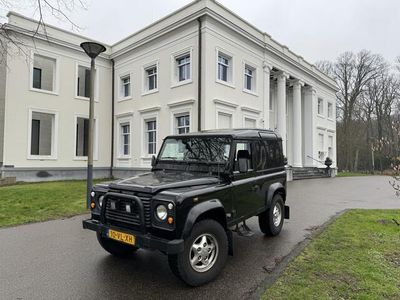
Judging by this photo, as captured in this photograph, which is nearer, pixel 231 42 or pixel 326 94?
pixel 231 42

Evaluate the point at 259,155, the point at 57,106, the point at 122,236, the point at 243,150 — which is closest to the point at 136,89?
the point at 57,106

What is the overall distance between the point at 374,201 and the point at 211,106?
836 cm

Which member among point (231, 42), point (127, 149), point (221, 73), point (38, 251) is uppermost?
point (231, 42)

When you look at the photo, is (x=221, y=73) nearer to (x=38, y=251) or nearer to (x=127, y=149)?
(x=127, y=149)

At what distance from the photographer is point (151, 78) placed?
18.7m

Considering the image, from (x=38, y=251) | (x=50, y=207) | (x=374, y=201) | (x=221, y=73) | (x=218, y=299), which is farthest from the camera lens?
(x=221, y=73)

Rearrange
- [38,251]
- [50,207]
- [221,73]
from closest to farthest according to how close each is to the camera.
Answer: [38,251], [50,207], [221,73]

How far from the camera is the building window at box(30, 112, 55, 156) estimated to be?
19344 mm

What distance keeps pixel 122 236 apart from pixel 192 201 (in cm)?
104

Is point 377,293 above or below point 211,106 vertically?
below

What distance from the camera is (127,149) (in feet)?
65.3

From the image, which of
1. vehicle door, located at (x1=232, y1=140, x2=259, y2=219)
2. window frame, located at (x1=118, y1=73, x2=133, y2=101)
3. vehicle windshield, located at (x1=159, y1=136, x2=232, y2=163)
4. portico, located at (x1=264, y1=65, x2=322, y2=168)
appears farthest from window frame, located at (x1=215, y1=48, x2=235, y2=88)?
vehicle door, located at (x1=232, y1=140, x2=259, y2=219)

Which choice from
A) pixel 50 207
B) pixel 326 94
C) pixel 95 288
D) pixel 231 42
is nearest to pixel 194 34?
pixel 231 42

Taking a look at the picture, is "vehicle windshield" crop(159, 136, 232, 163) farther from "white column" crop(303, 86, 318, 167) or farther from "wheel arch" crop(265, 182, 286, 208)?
"white column" crop(303, 86, 318, 167)
